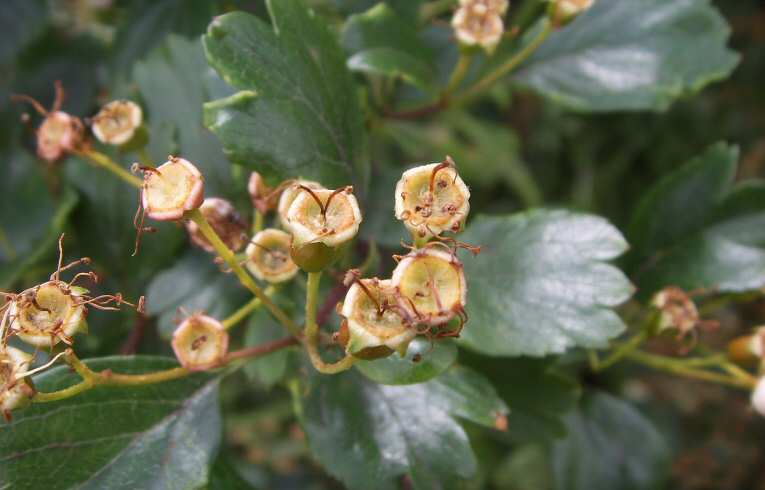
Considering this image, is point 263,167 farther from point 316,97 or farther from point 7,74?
point 7,74

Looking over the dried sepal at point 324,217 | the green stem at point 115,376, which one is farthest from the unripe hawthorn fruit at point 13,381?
the dried sepal at point 324,217

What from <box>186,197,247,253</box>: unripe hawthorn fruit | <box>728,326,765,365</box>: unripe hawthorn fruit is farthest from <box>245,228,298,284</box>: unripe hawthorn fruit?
<box>728,326,765,365</box>: unripe hawthorn fruit

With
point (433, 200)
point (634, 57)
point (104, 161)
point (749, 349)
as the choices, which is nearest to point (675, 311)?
point (749, 349)

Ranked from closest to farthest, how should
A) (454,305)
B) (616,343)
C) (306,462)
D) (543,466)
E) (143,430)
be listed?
(454,305)
(143,430)
(616,343)
(543,466)
(306,462)

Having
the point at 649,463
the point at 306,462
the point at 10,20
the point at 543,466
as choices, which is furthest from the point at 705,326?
the point at 10,20

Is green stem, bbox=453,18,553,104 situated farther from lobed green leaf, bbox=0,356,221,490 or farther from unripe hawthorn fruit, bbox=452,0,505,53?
lobed green leaf, bbox=0,356,221,490

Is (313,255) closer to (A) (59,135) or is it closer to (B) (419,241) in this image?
(B) (419,241)

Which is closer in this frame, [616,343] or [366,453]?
[366,453]
